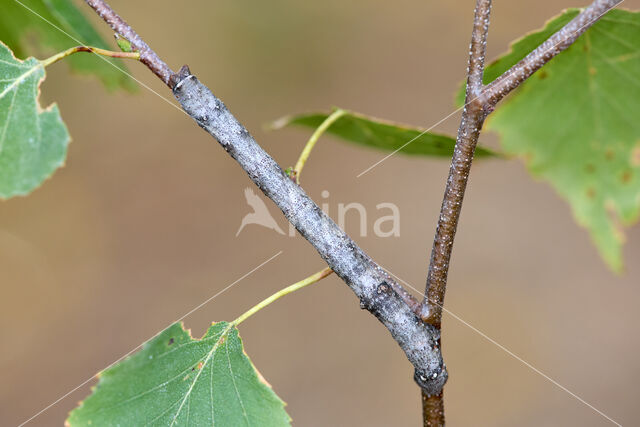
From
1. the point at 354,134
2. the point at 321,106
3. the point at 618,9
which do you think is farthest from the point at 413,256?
the point at 618,9

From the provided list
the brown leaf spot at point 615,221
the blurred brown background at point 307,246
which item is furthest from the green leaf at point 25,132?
the blurred brown background at point 307,246

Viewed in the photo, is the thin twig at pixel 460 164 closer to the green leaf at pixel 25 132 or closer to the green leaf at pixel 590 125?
the green leaf at pixel 590 125

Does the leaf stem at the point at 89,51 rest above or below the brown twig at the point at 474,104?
above

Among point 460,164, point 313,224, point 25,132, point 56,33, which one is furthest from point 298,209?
point 56,33

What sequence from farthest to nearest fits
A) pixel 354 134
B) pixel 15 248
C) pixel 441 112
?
pixel 441 112, pixel 15 248, pixel 354 134

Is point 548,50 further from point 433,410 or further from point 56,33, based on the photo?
point 56,33

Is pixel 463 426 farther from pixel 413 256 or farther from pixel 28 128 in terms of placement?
pixel 28 128
